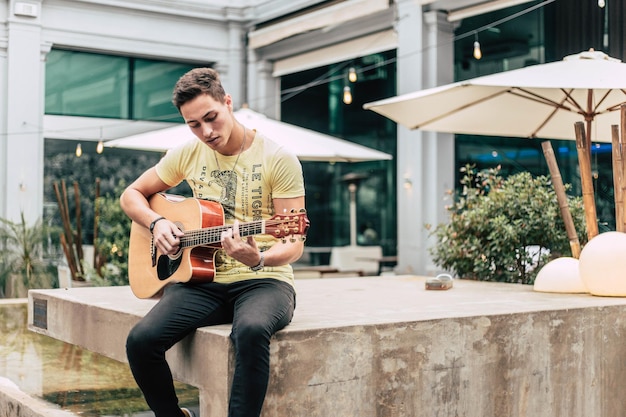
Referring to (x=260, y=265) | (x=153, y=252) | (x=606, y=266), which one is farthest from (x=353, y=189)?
(x=260, y=265)

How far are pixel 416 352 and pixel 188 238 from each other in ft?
3.32

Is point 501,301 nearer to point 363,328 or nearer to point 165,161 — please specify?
point 363,328

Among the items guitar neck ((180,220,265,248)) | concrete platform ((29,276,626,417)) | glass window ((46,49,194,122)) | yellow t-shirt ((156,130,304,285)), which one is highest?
glass window ((46,49,194,122))

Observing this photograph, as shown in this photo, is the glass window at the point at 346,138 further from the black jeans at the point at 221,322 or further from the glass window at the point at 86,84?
the black jeans at the point at 221,322

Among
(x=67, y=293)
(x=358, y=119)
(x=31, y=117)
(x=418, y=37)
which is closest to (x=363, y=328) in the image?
(x=67, y=293)

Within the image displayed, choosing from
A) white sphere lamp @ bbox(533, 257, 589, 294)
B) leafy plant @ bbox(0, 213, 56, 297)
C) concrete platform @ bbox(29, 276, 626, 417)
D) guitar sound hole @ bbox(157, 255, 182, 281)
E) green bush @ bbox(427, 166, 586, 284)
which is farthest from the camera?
leafy plant @ bbox(0, 213, 56, 297)

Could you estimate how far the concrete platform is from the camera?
10.4 ft

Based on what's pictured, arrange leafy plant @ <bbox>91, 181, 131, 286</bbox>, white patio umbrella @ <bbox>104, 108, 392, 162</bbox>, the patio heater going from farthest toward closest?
the patio heater < white patio umbrella @ <bbox>104, 108, 392, 162</bbox> < leafy plant @ <bbox>91, 181, 131, 286</bbox>

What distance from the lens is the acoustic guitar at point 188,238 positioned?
305 centimetres

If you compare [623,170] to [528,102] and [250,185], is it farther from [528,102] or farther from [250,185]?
[250,185]

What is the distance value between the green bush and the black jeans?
3286mm

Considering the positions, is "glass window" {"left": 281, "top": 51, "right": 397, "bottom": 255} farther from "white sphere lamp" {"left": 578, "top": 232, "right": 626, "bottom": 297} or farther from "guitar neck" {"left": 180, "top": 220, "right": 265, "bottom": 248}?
"guitar neck" {"left": 180, "top": 220, "right": 265, "bottom": 248}

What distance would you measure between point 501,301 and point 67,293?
93.1 inches

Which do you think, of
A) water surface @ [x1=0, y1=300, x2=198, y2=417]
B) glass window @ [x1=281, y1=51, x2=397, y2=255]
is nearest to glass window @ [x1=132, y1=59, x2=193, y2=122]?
glass window @ [x1=281, y1=51, x2=397, y2=255]
